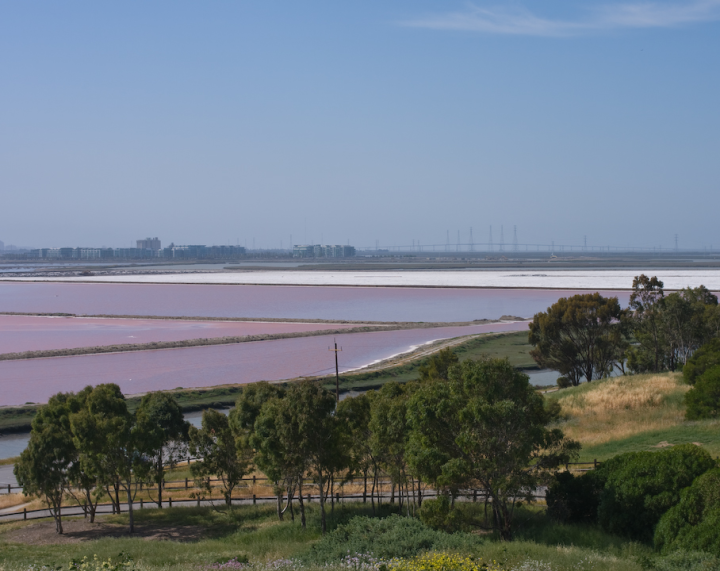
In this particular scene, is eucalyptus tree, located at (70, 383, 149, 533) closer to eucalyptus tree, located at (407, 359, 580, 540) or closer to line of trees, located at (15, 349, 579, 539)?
line of trees, located at (15, 349, 579, 539)

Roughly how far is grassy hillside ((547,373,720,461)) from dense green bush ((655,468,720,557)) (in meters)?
6.59

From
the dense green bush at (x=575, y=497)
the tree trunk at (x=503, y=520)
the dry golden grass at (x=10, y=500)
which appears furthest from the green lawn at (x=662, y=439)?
the dry golden grass at (x=10, y=500)

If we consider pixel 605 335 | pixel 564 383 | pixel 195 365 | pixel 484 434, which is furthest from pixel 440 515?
pixel 195 365

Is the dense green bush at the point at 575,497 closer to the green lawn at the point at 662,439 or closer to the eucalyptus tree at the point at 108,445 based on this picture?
the green lawn at the point at 662,439

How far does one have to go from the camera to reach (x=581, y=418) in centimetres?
2784

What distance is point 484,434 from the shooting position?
14359mm

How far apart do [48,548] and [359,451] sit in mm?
7680

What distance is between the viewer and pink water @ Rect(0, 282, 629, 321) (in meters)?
79.4

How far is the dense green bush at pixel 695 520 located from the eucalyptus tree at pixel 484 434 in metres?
2.51

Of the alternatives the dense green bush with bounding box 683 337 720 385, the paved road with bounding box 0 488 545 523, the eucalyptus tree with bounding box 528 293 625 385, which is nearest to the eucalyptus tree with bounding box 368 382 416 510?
the paved road with bounding box 0 488 545 523

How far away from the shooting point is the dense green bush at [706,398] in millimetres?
24086

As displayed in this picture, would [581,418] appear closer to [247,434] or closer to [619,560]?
[247,434]

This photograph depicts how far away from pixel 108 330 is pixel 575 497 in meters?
57.4

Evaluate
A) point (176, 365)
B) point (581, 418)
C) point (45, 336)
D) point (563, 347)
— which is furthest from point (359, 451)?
point (45, 336)
